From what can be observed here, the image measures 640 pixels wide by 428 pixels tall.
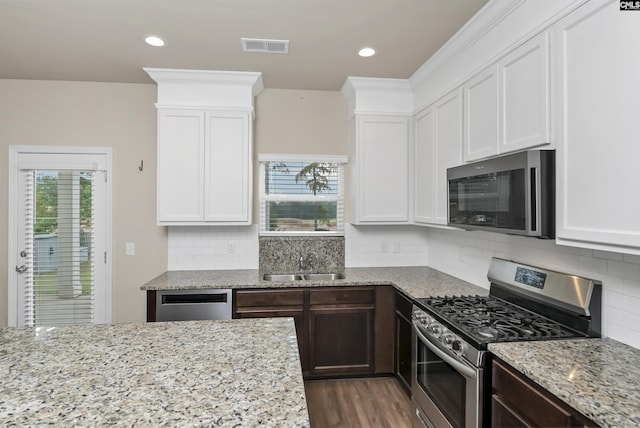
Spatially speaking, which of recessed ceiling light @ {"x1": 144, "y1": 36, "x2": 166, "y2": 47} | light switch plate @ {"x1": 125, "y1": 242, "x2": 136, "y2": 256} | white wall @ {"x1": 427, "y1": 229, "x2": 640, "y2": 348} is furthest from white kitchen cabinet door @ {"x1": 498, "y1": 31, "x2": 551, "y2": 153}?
light switch plate @ {"x1": 125, "y1": 242, "x2": 136, "y2": 256}

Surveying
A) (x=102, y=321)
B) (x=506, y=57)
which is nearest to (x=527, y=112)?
(x=506, y=57)

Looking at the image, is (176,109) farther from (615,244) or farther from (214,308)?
(615,244)

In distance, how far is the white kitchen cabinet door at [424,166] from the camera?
2898mm

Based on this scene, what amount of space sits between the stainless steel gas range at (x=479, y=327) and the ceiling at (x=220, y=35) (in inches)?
63.8

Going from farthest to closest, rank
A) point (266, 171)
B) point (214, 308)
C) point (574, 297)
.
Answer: point (266, 171) → point (214, 308) → point (574, 297)

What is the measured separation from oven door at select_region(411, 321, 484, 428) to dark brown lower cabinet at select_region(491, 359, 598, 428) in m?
0.08

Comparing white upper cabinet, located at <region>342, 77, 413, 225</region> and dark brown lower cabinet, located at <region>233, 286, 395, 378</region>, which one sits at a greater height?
white upper cabinet, located at <region>342, 77, 413, 225</region>

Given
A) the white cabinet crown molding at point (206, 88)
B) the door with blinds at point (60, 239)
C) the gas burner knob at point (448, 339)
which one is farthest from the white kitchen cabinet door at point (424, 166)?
the door with blinds at point (60, 239)

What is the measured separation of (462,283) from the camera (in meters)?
2.86

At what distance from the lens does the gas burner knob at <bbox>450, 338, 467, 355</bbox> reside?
170cm

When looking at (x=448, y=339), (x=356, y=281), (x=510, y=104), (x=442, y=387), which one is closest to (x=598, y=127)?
(x=510, y=104)

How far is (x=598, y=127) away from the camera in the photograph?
1.37m

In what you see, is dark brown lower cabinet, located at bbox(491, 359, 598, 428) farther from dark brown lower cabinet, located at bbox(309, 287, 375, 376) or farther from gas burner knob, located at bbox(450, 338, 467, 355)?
dark brown lower cabinet, located at bbox(309, 287, 375, 376)

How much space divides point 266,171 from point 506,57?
225 cm
